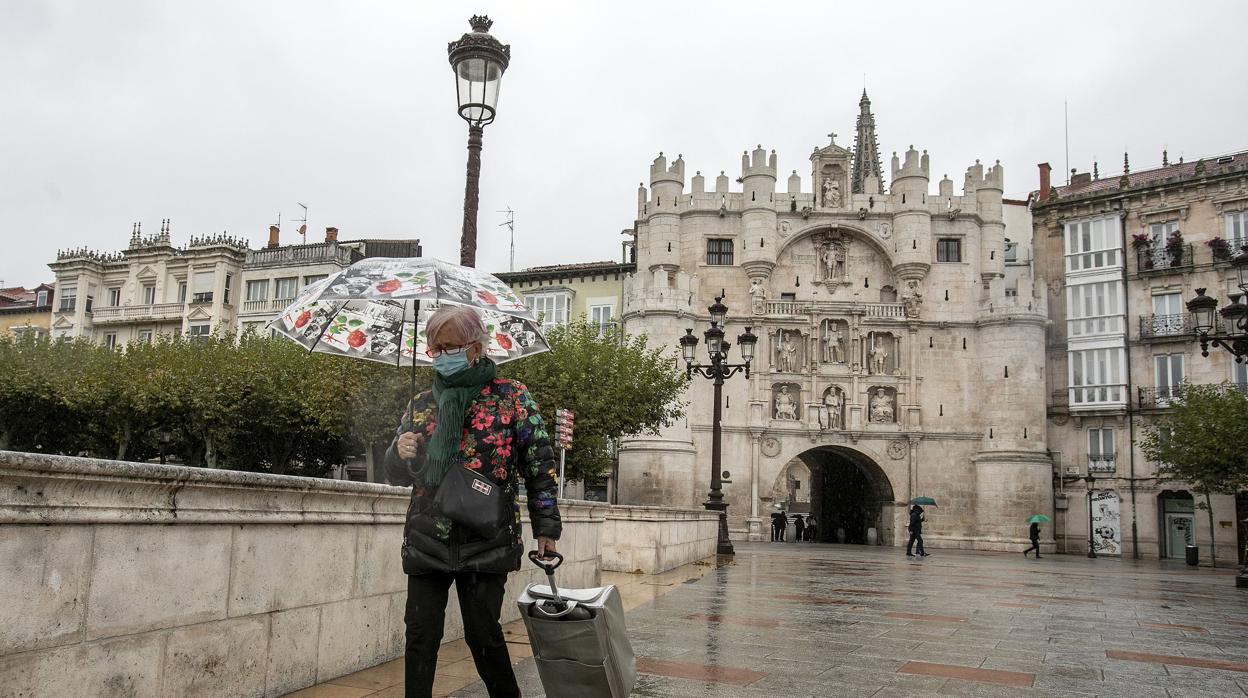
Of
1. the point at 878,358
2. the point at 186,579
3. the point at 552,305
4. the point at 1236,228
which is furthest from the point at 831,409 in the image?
the point at 186,579

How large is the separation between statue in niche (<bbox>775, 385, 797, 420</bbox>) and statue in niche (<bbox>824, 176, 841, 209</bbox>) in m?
8.98

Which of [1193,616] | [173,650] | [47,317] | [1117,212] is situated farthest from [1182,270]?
[47,317]

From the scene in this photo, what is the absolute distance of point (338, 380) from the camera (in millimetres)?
28875

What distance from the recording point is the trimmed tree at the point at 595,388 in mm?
29953

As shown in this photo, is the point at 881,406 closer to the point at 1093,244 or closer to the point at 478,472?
the point at 1093,244

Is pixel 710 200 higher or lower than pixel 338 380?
higher

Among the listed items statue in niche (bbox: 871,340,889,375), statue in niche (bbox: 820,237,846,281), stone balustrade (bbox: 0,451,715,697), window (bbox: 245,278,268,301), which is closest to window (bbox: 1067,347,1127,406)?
statue in niche (bbox: 871,340,889,375)

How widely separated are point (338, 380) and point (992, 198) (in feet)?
101

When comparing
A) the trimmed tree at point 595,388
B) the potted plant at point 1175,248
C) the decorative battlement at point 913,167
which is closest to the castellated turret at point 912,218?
the decorative battlement at point 913,167

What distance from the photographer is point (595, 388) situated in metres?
30.8

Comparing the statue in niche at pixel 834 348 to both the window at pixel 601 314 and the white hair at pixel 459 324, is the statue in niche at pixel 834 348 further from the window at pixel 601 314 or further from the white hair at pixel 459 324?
the white hair at pixel 459 324

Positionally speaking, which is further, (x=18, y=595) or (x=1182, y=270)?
(x=1182, y=270)

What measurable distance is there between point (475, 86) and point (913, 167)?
38.1 meters

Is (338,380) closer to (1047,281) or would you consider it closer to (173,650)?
(173,650)
